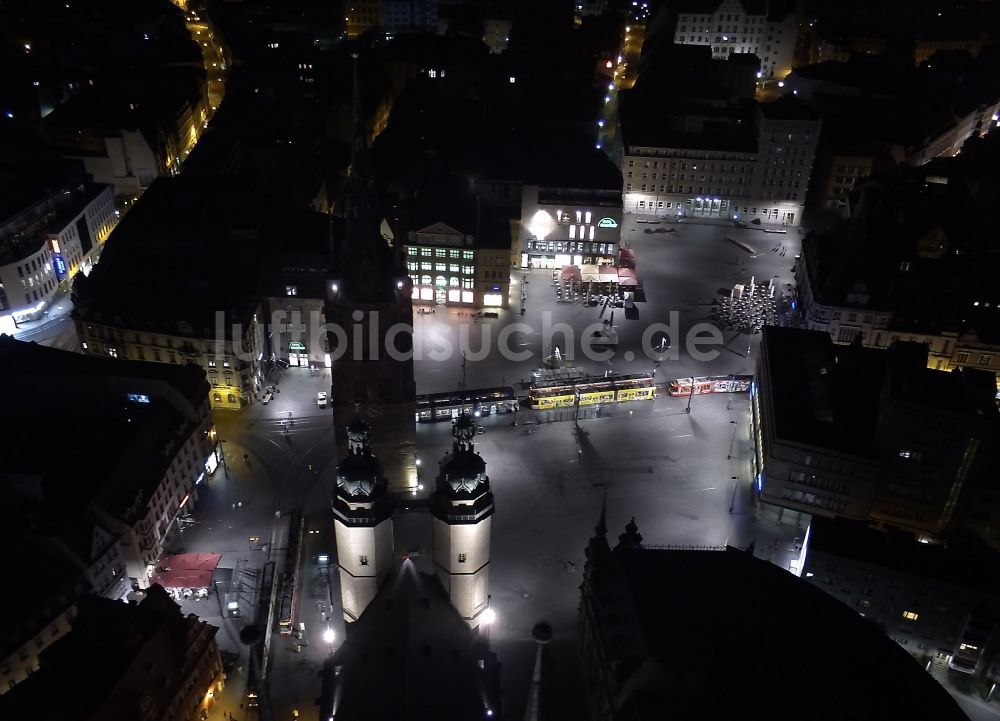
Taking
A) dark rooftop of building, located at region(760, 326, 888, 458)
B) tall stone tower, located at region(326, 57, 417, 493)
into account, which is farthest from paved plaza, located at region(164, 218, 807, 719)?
dark rooftop of building, located at region(760, 326, 888, 458)

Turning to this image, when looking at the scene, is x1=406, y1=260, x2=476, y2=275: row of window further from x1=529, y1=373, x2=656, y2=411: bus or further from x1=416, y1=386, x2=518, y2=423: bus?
x1=416, y1=386, x2=518, y2=423: bus

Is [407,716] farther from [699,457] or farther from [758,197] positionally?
[758,197]

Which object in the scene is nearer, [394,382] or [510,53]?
[394,382]

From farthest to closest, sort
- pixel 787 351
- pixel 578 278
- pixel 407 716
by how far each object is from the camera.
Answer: pixel 578 278 → pixel 787 351 → pixel 407 716

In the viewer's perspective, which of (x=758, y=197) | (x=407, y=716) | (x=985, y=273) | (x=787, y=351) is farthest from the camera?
(x=758, y=197)

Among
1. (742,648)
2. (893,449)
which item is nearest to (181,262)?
(742,648)

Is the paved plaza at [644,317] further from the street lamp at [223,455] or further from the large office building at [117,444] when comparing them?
the large office building at [117,444]

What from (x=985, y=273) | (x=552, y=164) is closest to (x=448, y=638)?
(x=985, y=273)
